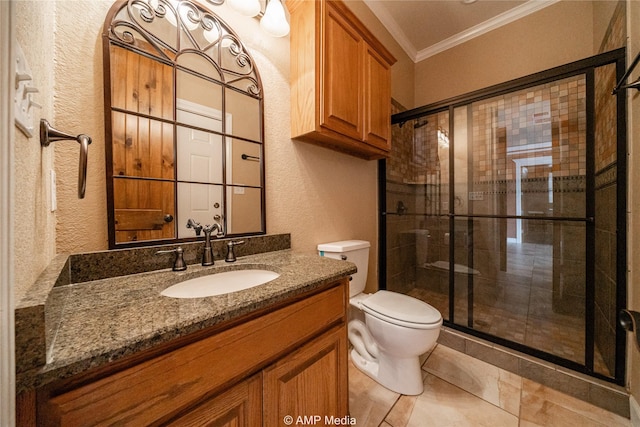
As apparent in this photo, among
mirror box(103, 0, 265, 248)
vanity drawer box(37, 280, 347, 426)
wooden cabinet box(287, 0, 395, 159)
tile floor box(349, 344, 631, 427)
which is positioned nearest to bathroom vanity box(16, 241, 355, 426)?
vanity drawer box(37, 280, 347, 426)

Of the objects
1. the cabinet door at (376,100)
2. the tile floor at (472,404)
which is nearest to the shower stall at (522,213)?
the tile floor at (472,404)

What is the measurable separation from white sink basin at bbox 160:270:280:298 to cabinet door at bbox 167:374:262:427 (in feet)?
1.20

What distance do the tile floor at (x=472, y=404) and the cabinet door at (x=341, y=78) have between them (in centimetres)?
152

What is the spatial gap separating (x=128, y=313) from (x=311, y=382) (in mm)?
Result: 598

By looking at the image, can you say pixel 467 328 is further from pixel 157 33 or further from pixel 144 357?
pixel 157 33

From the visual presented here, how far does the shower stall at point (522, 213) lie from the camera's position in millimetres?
1308

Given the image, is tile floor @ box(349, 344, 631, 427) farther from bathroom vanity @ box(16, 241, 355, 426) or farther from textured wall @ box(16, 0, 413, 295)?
textured wall @ box(16, 0, 413, 295)

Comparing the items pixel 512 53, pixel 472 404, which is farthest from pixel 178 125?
pixel 512 53

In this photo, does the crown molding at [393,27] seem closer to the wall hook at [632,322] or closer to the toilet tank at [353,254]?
the toilet tank at [353,254]

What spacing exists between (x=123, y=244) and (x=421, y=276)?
236 cm

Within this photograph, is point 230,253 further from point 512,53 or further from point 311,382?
point 512,53

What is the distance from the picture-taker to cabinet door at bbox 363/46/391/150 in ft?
5.01

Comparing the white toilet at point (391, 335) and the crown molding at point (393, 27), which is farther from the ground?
the crown molding at point (393, 27)

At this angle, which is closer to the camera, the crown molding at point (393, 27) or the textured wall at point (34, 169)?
the textured wall at point (34, 169)
